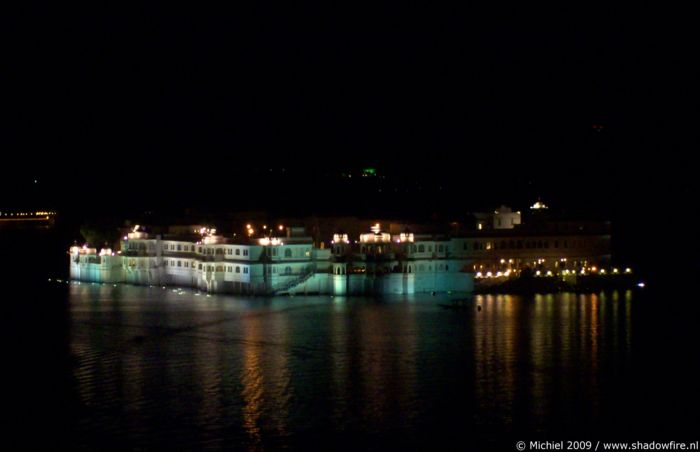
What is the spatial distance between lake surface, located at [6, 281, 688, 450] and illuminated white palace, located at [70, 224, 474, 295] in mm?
1713

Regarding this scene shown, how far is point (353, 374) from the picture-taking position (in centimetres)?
2000

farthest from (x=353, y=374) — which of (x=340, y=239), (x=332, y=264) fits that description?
(x=340, y=239)

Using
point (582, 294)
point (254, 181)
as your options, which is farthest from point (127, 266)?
point (254, 181)

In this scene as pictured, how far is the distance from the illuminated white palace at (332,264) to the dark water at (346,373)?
1.08 metres

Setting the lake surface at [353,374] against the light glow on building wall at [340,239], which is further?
the light glow on building wall at [340,239]

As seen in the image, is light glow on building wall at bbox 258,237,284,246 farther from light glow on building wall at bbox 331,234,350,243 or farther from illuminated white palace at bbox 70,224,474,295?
light glow on building wall at bbox 331,234,350,243

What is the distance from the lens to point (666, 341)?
23.2m

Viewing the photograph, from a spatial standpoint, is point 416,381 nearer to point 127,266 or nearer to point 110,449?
point 110,449

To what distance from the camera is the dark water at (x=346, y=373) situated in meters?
16.6

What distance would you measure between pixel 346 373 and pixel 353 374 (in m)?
0.12

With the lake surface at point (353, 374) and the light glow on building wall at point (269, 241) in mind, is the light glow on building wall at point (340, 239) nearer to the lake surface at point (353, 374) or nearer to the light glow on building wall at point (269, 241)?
the light glow on building wall at point (269, 241)

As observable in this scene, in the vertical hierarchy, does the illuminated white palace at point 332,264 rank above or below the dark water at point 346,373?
above

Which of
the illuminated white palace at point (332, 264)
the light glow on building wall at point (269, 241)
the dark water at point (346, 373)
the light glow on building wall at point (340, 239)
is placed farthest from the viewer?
the light glow on building wall at point (340, 239)

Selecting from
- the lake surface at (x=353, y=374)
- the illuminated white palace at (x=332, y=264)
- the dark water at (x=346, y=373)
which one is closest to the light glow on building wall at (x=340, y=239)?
the illuminated white palace at (x=332, y=264)
